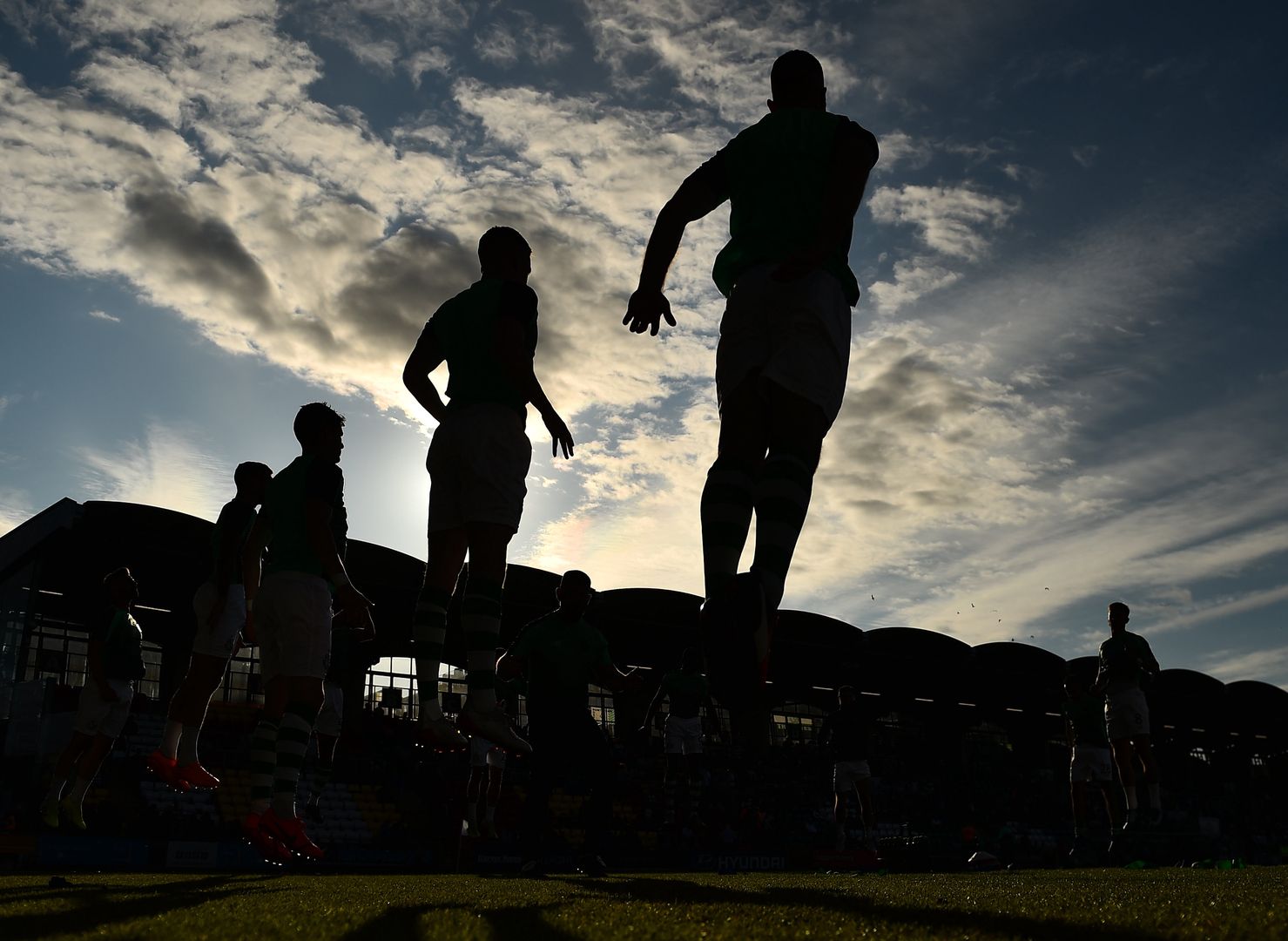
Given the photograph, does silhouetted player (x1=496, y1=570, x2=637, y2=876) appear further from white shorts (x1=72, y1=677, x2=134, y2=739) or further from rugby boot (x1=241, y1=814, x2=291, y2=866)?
white shorts (x1=72, y1=677, x2=134, y2=739)

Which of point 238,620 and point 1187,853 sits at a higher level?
point 238,620

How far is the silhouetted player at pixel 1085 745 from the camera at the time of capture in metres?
11.3

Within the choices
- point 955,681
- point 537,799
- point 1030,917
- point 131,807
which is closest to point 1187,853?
point 537,799

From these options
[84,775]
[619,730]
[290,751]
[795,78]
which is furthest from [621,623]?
[795,78]

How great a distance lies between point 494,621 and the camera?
491cm

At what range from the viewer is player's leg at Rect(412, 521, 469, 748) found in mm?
4887

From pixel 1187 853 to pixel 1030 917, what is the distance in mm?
7911

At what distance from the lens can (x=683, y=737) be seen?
1512 cm

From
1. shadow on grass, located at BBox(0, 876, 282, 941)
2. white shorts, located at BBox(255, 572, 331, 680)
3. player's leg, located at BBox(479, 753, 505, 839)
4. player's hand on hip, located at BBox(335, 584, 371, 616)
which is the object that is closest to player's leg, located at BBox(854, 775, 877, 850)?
player's leg, located at BBox(479, 753, 505, 839)

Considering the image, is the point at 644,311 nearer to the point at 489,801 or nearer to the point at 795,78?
the point at 795,78

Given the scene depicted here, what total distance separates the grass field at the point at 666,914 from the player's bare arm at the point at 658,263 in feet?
5.85

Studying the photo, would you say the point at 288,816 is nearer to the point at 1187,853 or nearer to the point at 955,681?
the point at 1187,853

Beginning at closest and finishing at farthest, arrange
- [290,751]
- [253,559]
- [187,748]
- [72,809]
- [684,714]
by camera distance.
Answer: [290,751] < [253,559] < [187,748] < [72,809] < [684,714]

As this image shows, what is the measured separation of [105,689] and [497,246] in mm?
5381
